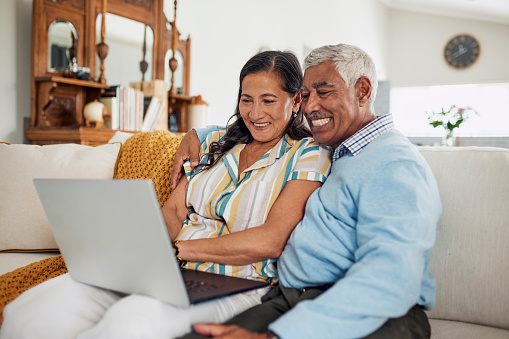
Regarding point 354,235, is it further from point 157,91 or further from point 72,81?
point 157,91

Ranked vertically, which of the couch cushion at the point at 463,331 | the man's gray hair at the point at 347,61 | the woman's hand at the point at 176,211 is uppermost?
the man's gray hair at the point at 347,61

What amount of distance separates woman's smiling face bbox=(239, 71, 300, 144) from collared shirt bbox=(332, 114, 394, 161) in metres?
0.25

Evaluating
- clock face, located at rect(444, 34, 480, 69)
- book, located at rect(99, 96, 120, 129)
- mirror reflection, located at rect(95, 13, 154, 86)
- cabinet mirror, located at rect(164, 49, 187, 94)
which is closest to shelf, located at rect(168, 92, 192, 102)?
cabinet mirror, located at rect(164, 49, 187, 94)

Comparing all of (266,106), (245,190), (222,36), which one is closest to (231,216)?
(245,190)

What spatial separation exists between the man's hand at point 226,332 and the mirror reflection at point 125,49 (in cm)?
231

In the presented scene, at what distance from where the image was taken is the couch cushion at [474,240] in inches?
48.6

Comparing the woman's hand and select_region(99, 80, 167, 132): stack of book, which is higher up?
select_region(99, 80, 167, 132): stack of book

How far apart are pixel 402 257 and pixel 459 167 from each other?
0.52 meters

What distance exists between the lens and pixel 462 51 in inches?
293

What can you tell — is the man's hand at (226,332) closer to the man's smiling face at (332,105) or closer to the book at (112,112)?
the man's smiling face at (332,105)

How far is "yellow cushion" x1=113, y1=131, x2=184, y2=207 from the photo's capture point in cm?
175

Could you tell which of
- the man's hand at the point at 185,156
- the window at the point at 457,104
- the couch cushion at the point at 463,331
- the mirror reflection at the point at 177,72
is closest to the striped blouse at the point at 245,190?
the man's hand at the point at 185,156

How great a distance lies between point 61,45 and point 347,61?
1924 millimetres

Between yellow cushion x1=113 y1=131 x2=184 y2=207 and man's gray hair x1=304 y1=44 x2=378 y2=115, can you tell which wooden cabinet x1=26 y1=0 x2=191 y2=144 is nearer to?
yellow cushion x1=113 y1=131 x2=184 y2=207
